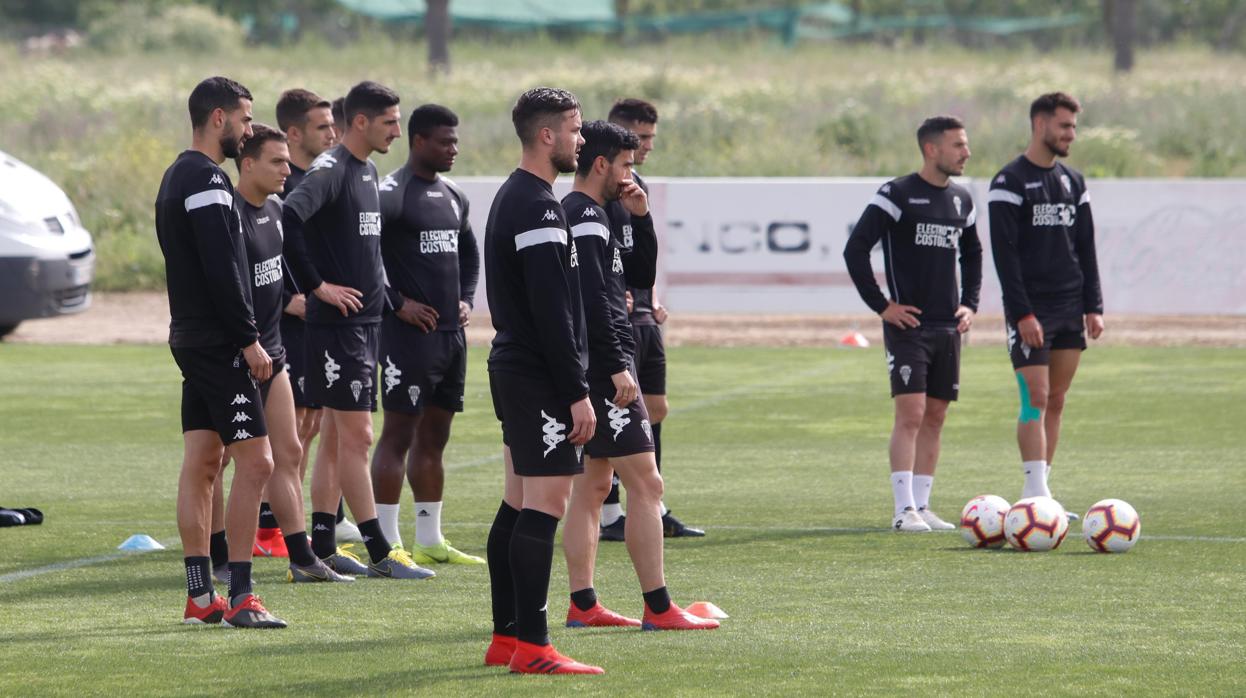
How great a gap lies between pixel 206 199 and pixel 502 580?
75.5 inches

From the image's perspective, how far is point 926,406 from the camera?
1077cm

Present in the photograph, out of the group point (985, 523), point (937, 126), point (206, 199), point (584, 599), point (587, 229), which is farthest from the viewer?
point (937, 126)

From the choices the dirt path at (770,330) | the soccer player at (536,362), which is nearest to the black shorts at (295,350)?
the soccer player at (536,362)

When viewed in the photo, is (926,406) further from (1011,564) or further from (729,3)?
(729,3)

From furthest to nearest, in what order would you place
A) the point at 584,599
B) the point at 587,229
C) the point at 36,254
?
the point at 36,254
the point at 584,599
the point at 587,229

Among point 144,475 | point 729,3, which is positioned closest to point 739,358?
point 144,475

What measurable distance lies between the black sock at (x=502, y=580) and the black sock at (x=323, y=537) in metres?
2.47

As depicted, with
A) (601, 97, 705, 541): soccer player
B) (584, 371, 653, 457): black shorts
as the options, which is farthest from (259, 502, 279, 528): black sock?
(584, 371, 653, 457): black shorts

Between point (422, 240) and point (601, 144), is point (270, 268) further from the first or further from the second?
point (601, 144)

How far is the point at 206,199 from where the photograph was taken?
7.31m

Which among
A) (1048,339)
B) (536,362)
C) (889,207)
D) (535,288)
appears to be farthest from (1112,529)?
(535,288)

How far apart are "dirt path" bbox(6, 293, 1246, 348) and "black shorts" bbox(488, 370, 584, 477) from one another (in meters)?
15.2

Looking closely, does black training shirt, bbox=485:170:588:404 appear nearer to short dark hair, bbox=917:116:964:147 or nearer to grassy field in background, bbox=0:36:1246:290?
short dark hair, bbox=917:116:964:147

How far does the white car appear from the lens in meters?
20.5
